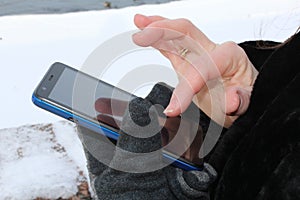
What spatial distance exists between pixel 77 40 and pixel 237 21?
1.46 ft

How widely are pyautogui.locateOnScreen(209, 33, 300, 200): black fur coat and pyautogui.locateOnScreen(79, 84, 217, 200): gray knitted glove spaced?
0.03m

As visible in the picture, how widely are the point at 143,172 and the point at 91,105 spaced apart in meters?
0.11

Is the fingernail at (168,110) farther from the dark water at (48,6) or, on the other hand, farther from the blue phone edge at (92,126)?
the dark water at (48,6)

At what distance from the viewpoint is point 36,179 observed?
938mm

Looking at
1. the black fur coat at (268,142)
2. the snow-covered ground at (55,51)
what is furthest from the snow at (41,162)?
the black fur coat at (268,142)

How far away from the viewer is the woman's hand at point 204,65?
543mm

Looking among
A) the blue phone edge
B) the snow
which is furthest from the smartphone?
the snow

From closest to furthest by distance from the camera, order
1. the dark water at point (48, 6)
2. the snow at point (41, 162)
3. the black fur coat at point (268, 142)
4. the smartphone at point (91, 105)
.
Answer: the black fur coat at point (268, 142)
the smartphone at point (91, 105)
the snow at point (41, 162)
the dark water at point (48, 6)

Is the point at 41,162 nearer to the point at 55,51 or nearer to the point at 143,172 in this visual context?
the point at 55,51

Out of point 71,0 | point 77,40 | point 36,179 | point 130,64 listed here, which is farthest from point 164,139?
point 71,0

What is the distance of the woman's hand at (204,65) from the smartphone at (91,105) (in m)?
0.04

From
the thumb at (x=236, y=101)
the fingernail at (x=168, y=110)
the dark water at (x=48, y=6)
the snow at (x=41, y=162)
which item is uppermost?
the fingernail at (x=168, y=110)

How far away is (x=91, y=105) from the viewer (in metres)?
0.57

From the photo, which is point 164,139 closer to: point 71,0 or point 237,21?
point 237,21
